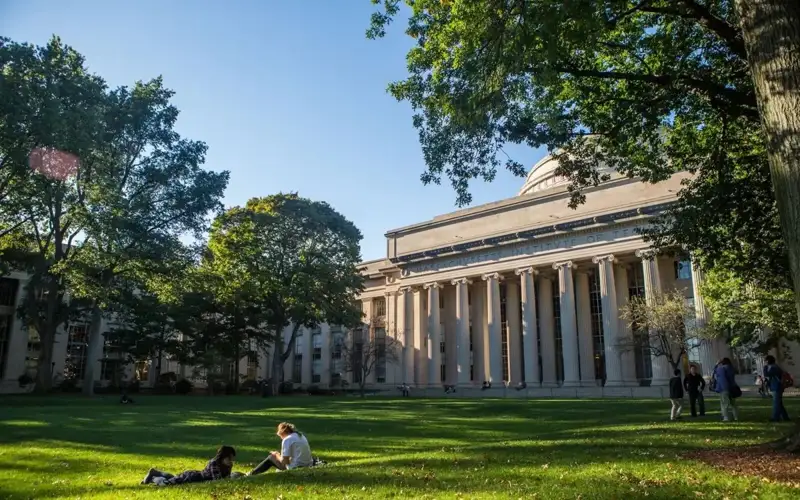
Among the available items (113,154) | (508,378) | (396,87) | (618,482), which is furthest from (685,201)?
(508,378)

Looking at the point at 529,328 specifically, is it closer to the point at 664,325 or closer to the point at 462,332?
the point at 462,332

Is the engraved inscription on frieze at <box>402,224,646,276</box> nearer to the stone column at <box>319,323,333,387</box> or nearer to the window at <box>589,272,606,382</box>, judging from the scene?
the window at <box>589,272,606,382</box>

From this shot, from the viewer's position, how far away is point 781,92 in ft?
24.6

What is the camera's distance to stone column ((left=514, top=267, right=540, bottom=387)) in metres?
52.1

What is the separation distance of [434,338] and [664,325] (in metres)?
26.7

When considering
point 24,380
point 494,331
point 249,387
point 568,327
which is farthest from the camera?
point 249,387

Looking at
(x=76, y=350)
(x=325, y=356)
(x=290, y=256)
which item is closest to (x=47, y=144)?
(x=290, y=256)

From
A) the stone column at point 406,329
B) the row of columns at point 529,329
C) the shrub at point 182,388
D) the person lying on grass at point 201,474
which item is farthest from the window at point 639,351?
the person lying on grass at point 201,474

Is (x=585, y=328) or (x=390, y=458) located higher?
(x=585, y=328)

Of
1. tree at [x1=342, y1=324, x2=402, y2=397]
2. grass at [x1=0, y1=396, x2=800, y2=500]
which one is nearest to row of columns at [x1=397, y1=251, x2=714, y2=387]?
tree at [x1=342, y1=324, x2=402, y2=397]

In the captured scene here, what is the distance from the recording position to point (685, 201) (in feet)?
56.7

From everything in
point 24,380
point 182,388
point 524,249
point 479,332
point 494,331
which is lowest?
point 182,388

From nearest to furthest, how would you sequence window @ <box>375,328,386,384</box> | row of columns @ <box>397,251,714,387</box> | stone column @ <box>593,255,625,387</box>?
stone column @ <box>593,255,625,387</box> < row of columns @ <box>397,251,714,387</box> < window @ <box>375,328,386,384</box>

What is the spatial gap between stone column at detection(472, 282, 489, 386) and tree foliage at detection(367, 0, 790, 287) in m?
42.7
